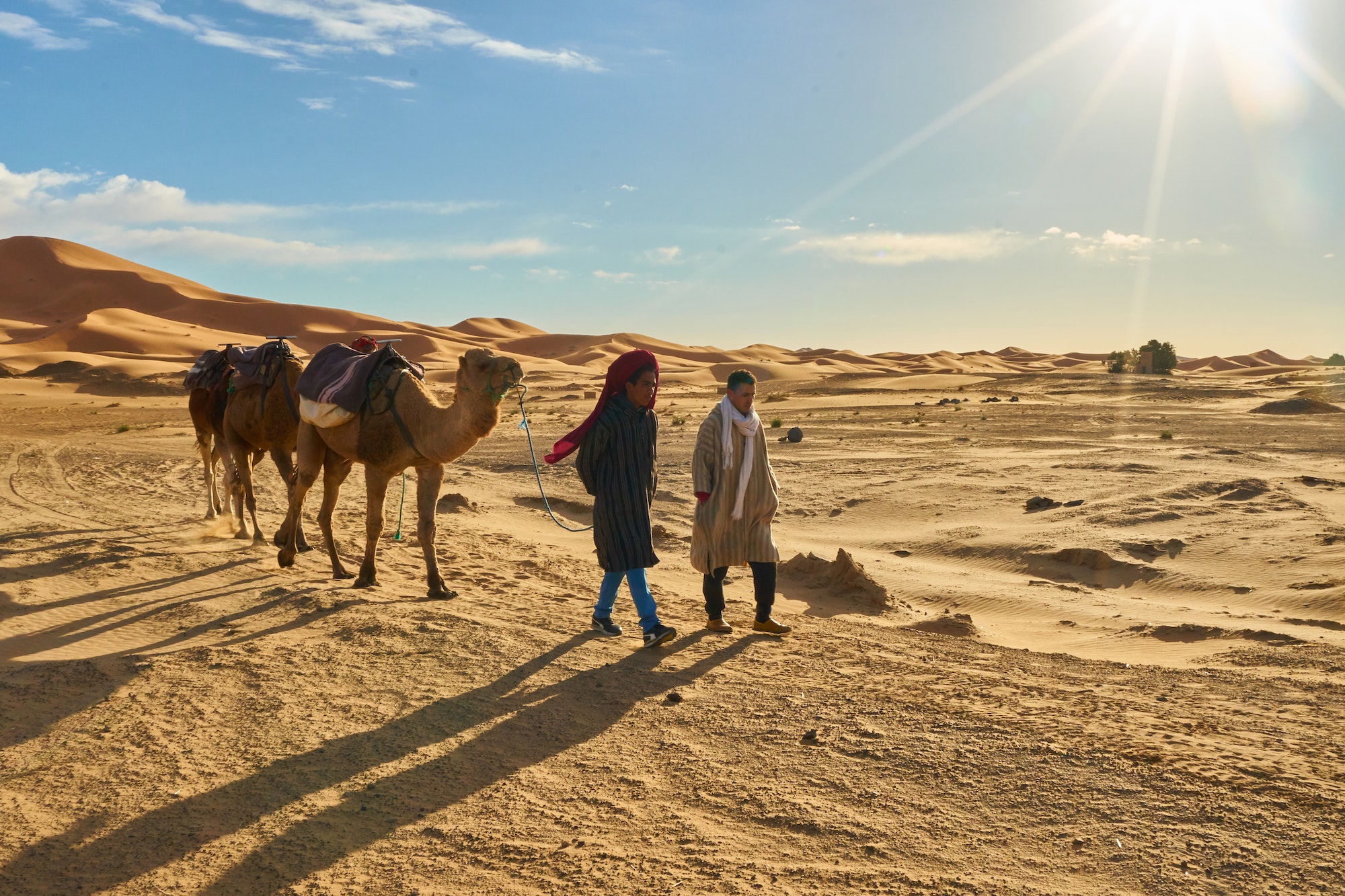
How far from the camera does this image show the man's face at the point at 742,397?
6312mm

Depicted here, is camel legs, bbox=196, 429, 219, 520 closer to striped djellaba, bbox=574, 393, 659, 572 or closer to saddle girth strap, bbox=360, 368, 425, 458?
saddle girth strap, bbox=360, 368, 425, 458

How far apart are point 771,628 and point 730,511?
0.92 m

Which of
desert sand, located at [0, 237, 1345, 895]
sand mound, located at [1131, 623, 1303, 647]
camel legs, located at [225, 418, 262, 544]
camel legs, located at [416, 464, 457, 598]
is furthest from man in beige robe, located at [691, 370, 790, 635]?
camel legs, located at [225, 418, 262, 544]

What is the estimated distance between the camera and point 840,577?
8273 millimetres

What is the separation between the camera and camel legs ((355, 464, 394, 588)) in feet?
24.1

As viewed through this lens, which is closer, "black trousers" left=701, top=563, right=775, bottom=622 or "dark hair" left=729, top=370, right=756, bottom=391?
"dark hair" left=729, top=370, right=756, bottom=391

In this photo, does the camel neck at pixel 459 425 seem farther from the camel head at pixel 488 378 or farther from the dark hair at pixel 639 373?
the dark hair at pixel 639 373

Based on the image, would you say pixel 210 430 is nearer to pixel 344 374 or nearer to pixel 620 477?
pixel 344 374

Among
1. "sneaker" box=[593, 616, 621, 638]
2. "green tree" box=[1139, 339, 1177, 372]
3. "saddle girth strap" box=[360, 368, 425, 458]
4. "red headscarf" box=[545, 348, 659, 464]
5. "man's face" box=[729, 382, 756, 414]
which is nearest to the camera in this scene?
"red headscarf" box=[545, 348, 659, 464]

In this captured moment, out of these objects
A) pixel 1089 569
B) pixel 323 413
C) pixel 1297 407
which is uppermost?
pixel 1297 407

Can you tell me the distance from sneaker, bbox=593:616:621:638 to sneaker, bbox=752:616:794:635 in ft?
3.38

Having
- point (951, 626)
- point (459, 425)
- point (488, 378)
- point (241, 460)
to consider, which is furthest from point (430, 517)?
point (951, 626)

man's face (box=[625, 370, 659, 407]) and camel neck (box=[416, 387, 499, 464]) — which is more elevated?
man's face (box=[625, 370, 659, 407])

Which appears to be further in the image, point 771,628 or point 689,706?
point 771,628
